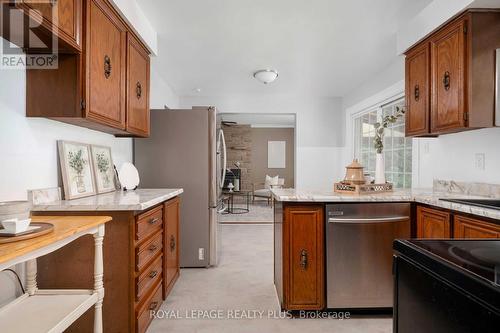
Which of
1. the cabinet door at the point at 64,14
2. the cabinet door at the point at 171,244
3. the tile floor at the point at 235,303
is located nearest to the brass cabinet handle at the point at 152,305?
the tile floor at the point at 235,303

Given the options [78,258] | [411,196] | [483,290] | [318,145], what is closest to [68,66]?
[78,258]

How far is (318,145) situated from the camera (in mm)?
5461

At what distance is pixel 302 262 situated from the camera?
2.09 meters

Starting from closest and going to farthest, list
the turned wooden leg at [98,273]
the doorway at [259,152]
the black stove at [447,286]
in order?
the black stove at [447,286]
the turned wooden leg at [98,273]
the doorway at [259,152]

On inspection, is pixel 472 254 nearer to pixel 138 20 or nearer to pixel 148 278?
pixel 148 278

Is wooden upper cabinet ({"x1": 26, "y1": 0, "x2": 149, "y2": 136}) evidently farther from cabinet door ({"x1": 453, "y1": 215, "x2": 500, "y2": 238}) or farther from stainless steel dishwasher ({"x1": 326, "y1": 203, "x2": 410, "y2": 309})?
cabinet door ({"x1": 453, "y1": 215, "x2": 500, "y2": 238})

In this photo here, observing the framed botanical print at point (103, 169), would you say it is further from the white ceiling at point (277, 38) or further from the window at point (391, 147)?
the window at point (391, 147)

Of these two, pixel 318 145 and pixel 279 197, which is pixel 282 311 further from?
pixel 318 145

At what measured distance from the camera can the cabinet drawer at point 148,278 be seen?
1.77 meters

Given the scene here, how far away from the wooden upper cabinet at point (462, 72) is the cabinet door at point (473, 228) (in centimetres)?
67

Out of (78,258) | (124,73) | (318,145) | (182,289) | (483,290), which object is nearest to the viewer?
(483,290)

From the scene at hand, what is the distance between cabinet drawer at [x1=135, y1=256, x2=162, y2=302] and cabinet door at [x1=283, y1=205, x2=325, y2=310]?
975 mm

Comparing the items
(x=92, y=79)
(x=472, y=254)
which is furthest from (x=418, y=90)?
(x=92, y=79)

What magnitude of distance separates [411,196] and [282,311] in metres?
1.32
